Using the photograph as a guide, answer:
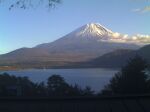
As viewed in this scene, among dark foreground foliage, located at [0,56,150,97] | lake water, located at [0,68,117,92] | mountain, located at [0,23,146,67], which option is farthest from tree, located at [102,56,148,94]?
mountain, located at [0,23,146,67]

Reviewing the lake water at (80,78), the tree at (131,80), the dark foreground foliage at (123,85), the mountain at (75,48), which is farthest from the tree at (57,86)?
the mountain at (75,48)

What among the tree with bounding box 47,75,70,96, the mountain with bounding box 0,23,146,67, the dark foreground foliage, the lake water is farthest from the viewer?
the mountain with bounding box 0,23,146,67

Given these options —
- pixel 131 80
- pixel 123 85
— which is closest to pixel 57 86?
pixel 123 85

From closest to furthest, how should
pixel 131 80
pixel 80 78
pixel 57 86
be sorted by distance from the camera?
pixel 131 80 < pixel 57 86 < pixel 80 78

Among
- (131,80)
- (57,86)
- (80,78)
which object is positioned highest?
(131,80)

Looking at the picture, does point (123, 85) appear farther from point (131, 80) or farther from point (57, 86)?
point (57, 86)

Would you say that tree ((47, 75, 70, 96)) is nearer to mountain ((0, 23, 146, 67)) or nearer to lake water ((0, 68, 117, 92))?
lake water ((0, 68, 117, 92))

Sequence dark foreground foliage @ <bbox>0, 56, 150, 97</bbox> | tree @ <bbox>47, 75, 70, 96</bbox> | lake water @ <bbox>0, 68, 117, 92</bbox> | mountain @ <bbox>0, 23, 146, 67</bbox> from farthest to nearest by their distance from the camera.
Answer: mountain @ <bbox>0, 23, 146, 67</bbox> < lake water @ <bbox>0, 68, 117, 92</bbox> < tree @ <bbox>47, 75, 70, 96</bbox> < dark foreground foliage @ <bbox>0, 56, 150, 97</bbox>

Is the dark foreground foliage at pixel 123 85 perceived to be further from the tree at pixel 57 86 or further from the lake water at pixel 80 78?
the lake water at pixel 80 78

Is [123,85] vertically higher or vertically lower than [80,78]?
lower
